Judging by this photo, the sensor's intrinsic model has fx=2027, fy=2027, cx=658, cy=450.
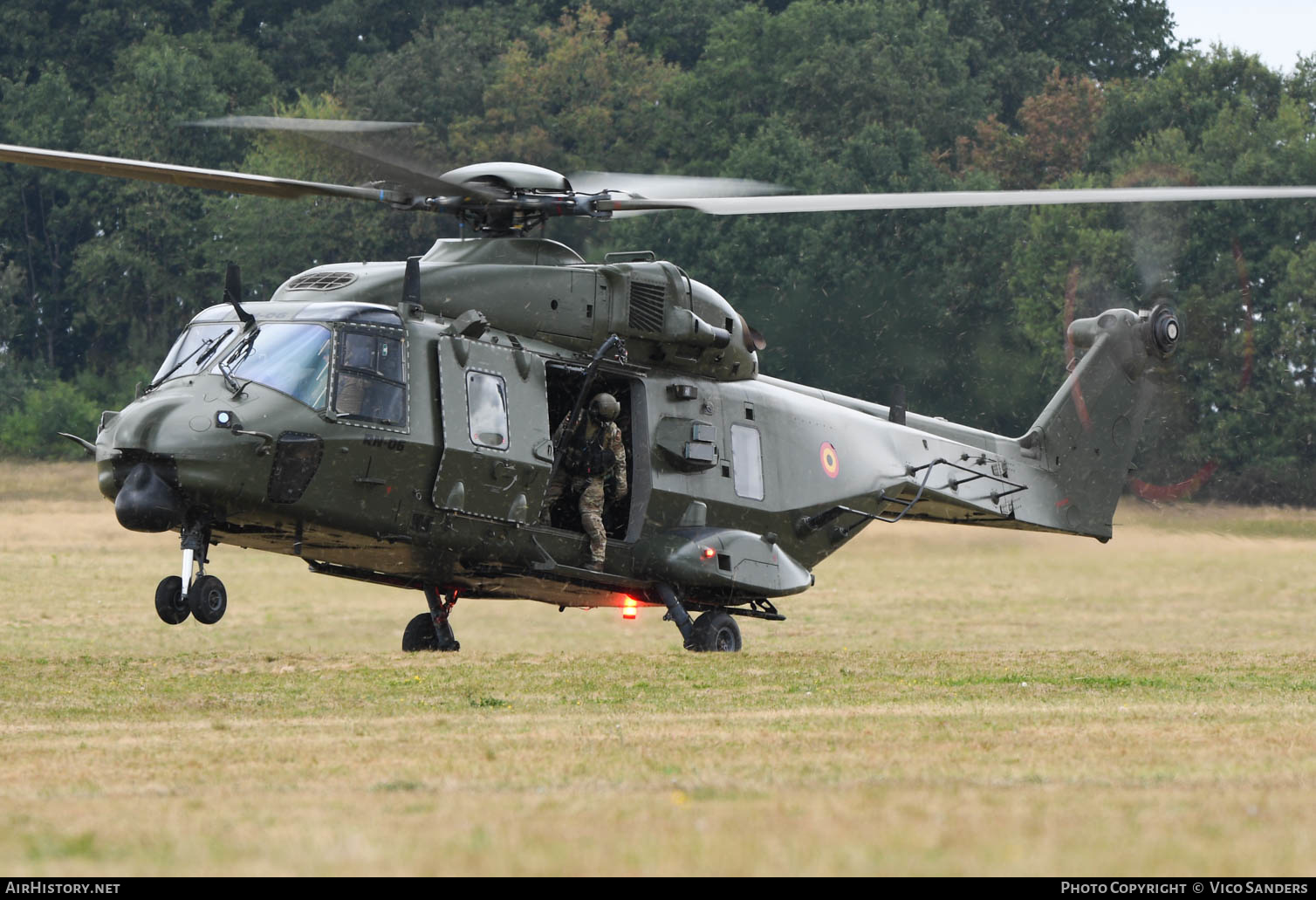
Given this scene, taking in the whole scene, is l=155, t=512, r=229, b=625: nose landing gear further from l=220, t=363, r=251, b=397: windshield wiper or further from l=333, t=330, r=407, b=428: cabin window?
l=333, t=330, r=407, b=428: cabin window

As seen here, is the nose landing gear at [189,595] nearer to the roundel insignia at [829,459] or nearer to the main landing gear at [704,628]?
the main landing gear at [704,628]

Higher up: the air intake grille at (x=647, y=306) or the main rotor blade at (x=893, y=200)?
the main rotor blade at (x=893, y=200)

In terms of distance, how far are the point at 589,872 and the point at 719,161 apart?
5801 cm

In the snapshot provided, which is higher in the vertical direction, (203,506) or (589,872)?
(589,872)

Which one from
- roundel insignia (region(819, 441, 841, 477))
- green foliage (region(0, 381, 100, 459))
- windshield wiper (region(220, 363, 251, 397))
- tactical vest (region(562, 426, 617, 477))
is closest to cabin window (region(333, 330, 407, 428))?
windshield wiper (region(220, 363, 251, 397))

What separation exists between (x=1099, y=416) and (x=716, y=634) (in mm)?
6853

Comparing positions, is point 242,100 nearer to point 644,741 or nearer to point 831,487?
point 831,487

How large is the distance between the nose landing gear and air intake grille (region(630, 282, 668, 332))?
4905 mm

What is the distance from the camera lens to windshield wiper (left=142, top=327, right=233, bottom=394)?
1689 centimetres

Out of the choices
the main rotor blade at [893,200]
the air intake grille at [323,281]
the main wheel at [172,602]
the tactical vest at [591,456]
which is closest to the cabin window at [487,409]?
the tactical vest at [591,456]

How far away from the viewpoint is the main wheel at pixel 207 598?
15883 mm

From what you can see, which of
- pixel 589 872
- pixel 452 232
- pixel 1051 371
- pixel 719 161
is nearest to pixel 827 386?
pixel 1051 371

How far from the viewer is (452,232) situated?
57969mm

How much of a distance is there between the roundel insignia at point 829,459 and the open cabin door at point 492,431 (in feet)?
13.1
